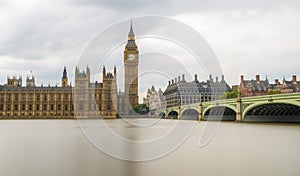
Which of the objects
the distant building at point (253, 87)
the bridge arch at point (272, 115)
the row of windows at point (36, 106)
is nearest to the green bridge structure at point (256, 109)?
the bridge arch at point (272, 115)

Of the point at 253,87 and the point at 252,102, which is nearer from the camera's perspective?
the point at 252,102

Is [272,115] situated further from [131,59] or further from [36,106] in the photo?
[36,106]

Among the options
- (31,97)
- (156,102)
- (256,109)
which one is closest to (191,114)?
(156,102)

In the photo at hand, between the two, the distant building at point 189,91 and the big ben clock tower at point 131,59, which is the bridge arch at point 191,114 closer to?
the distant building at point 189,91

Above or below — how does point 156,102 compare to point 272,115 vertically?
above

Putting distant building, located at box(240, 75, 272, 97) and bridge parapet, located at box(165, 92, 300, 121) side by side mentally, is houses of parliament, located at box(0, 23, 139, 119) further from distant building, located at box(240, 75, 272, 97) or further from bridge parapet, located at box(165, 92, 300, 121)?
bridge parapet, located at box(165, 92, 300, 121)

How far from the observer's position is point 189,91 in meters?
96.1

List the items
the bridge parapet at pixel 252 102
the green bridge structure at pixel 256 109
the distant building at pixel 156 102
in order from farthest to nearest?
the distant building at pixel 156 102, the green bridge structure at pixel 256 109, the bridge parapet at pixel 252 102

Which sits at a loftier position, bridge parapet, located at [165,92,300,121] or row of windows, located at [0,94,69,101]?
row of windows, located at [0,94,69,101]

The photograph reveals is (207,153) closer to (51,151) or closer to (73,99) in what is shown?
(51,151)

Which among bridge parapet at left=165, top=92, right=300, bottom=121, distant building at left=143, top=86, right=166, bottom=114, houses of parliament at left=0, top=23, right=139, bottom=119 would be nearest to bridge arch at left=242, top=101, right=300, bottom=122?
bridge parapet at left=165, top=92, right=300, bottom=121

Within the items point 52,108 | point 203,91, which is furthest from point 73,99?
point 203,91

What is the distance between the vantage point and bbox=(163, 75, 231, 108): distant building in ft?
264

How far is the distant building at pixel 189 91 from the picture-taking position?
8038cm
